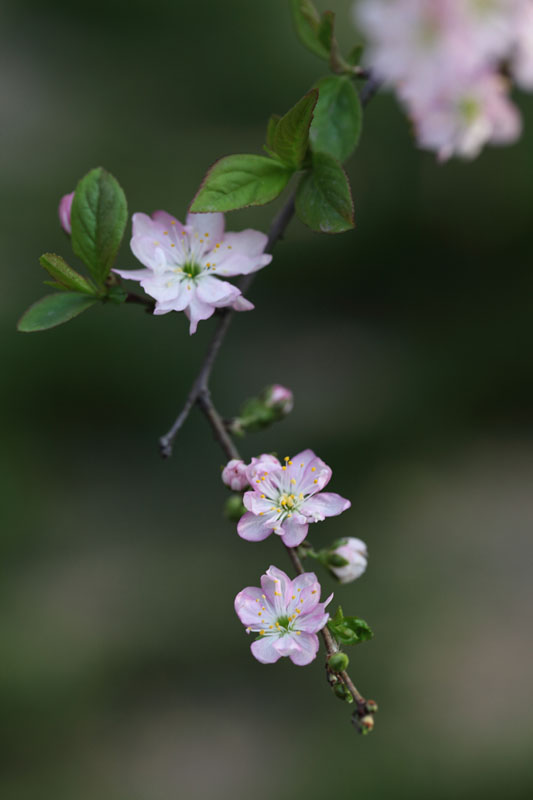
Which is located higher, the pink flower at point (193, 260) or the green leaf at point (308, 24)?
the green leaf at point (308, 24)

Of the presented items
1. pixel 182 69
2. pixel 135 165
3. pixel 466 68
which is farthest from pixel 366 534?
pixel 466 68

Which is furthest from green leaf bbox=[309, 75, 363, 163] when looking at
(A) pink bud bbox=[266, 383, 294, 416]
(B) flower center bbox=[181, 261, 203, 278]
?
(A) pink bud bbox=[266, 383, 294, 416]

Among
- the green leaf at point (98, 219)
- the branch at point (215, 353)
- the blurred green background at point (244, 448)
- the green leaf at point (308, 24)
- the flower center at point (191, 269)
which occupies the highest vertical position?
the green leaf at point (308, 24)

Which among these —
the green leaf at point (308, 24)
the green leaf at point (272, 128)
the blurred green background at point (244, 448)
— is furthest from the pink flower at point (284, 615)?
the blurred green background at point (244, 448)

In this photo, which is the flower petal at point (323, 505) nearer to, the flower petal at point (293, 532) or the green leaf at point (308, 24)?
the flower petal at point (293, 532)

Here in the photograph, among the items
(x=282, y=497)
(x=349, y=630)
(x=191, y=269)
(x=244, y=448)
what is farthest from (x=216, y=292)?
(x=244, y=448)

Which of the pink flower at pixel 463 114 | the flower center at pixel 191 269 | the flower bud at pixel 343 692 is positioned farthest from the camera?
the pink flower at pixel 463 114

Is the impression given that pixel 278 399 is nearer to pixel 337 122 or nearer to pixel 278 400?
pixel 278 400

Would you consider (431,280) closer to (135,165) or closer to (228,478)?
(135,165)

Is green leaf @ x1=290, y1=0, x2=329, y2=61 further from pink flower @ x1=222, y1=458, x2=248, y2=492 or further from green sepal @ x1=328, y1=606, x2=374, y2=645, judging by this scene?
green sepal @ x1=328, y1=606, x2=374, y2=645
